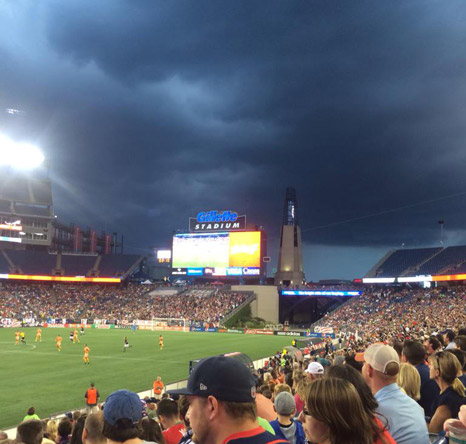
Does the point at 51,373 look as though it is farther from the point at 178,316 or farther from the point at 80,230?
the point at 80,230

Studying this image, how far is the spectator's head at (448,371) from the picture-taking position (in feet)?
17.0

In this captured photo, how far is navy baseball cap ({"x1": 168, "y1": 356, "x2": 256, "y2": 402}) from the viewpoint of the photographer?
9.25ft

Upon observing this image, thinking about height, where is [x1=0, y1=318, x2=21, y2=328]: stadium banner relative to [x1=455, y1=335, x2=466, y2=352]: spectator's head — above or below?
below

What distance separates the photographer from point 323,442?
279 cm

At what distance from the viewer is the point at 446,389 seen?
5203 millimetres

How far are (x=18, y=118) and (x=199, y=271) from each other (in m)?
42.4

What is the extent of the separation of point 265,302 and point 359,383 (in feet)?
247

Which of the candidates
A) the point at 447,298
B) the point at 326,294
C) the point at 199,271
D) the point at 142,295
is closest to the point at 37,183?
the point at 142,295

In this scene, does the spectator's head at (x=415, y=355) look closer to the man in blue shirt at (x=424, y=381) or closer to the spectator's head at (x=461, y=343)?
the man in blue shirt at (x=424, y=381)

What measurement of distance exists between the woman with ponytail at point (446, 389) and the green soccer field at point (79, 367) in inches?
634

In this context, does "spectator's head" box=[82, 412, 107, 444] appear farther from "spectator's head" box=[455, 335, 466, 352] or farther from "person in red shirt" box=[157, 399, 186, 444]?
"spectator's head" box=[455, 335, 466, 352]

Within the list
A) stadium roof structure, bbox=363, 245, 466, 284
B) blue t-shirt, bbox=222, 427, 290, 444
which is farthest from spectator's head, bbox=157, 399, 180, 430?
stadium roof structure, bbox=363, 245, 466, 284

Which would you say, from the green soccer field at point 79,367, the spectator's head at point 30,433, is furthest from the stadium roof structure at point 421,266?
the spectator's head at point 30,433

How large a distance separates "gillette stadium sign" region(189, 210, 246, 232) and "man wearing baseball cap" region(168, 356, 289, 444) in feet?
233
